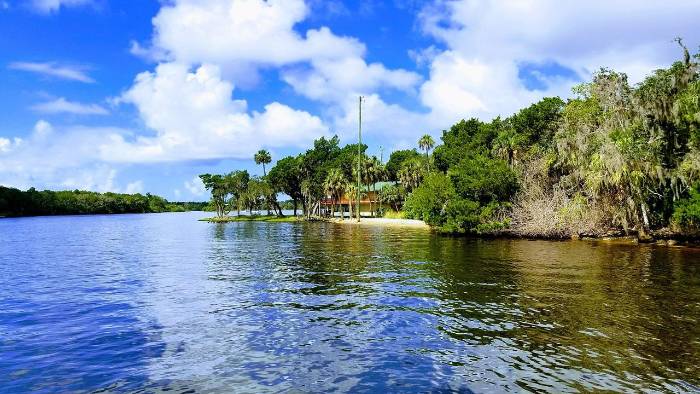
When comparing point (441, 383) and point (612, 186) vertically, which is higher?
point (612, 186)

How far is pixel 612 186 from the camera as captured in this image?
41500mm

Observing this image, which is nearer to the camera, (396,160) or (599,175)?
(599,175)

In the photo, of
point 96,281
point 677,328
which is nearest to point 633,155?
point 677,328

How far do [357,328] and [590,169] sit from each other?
3591cm

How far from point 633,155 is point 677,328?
28.6 metres

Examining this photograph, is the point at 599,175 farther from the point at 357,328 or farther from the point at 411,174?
the point at 411,174

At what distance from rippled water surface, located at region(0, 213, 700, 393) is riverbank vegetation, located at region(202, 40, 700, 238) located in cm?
1159

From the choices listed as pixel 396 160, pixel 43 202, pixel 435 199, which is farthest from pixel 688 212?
pixel 43 202

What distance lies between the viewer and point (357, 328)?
581 inches

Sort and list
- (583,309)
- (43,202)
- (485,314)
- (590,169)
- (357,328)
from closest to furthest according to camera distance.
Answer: (357,328), (485,314), (583,309), (590,169), (43,202)

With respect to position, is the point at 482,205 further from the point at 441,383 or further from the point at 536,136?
the point at 441,383

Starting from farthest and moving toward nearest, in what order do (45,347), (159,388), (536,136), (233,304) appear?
(536,136) < (233,304) < (45,347) < (159,388)

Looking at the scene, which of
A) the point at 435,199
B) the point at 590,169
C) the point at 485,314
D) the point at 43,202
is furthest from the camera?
the point at 43,202

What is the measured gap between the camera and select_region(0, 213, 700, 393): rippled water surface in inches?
417
